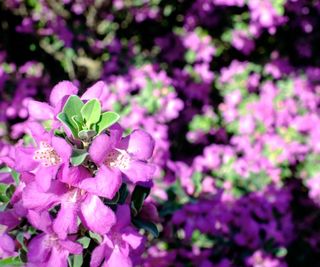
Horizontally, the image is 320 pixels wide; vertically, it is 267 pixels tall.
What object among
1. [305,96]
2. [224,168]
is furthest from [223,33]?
[224,168]

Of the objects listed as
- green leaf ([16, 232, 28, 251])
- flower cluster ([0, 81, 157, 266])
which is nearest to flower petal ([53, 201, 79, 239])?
flower cluster ([0, 81, 157, 266])

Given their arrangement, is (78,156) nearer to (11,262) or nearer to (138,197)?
(138,197)

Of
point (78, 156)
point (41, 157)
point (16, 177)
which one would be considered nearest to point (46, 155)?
point (41, 157)

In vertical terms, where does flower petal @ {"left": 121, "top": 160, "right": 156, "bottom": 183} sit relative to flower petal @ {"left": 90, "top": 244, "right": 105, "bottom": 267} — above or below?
above

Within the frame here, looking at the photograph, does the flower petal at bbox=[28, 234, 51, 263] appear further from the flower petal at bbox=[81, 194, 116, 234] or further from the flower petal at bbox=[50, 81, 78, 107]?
the flower petal at bbox=[50, 81, 78, 107]

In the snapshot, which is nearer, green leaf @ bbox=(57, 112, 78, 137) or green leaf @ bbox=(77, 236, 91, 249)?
green leaf @ bbox=(57, 112, 78, 137)

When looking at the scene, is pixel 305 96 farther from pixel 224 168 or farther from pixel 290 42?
pixel 224 168

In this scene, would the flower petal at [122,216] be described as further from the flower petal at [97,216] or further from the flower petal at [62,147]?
the flower petal at [62,147]

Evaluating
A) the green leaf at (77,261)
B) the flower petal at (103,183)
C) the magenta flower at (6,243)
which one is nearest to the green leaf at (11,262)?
the magenta flower at (6,243)
